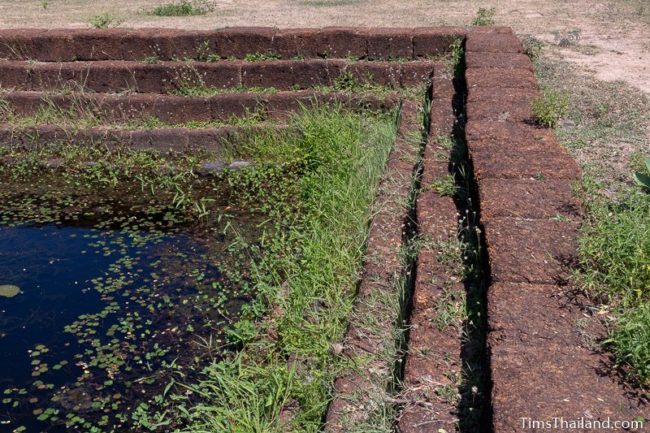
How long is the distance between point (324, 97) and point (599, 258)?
456 centimetres

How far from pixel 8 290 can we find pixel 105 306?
78 centimetres

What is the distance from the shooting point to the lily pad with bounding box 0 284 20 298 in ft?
16.9

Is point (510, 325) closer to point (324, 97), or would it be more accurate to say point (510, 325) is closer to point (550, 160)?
point (550, 160)

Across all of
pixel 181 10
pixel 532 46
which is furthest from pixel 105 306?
pixel 181 10

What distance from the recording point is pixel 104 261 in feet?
18.3

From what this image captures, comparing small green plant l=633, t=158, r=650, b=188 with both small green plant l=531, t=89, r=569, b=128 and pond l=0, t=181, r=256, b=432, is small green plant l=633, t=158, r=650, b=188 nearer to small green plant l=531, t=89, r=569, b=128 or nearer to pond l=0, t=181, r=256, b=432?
small green plant l=531, t=89, r=569, b=128

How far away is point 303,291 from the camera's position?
15.3 ft

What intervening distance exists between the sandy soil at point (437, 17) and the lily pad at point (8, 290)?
5432 mm

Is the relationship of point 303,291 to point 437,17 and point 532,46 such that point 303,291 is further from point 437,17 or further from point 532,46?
point 437,17

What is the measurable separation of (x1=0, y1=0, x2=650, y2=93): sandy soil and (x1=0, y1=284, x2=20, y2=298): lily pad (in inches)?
214

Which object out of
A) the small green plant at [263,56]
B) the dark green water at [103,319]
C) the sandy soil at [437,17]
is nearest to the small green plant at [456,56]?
the sandy soil at [437,17]

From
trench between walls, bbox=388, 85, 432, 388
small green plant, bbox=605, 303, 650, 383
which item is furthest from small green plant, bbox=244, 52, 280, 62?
small green plant, bbox=605, 303, 650, 383

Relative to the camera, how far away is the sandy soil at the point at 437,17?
322 inches

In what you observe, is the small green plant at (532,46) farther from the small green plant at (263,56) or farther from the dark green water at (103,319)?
the dark green water at (103,319)
